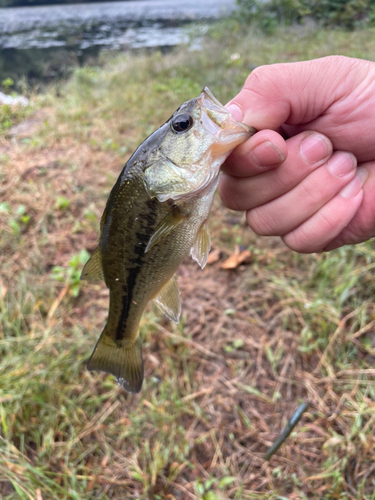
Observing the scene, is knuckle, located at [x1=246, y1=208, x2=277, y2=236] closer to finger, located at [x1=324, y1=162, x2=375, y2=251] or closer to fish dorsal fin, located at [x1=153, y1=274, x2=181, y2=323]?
finger, located at [x1=324, y1=162, x2=375, y2=251]

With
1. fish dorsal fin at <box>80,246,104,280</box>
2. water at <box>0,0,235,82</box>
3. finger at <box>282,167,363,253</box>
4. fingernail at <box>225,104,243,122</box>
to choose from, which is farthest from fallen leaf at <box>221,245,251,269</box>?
water at <box>0,0,235,82</box>

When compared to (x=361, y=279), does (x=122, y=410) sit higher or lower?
lower

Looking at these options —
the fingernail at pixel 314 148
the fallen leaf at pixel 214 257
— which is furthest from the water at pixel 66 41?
the fingernail at pixel 314 148

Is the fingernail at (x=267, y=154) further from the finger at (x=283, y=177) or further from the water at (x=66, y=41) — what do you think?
the water at (x=66, y=41)

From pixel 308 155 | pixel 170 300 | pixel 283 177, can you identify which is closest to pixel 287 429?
pixel 170 300

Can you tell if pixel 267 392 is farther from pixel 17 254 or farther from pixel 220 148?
pixel 17 254

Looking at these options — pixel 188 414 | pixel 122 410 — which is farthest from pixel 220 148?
pixel 122 410
